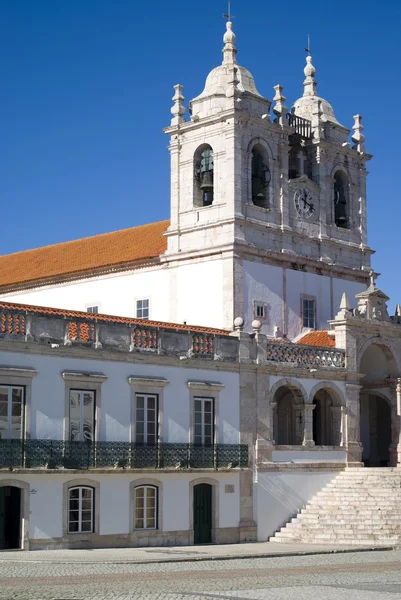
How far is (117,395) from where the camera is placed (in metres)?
26.0

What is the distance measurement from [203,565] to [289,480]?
9199 mm

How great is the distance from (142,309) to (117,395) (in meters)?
10.8

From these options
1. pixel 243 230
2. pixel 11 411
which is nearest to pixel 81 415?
pixel 11 411

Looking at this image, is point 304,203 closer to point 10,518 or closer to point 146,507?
point 146,507

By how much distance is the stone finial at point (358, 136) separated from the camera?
3981 cm

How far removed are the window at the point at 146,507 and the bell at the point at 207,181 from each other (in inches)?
489

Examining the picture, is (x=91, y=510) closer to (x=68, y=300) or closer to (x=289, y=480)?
(x=289, y=480)

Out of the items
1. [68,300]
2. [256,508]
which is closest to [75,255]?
[68,300]

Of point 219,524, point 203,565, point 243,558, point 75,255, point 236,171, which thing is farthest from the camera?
point 75,255

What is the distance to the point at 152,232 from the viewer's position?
129 feet

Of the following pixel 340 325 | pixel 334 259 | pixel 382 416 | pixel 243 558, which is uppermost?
pixel 334 259

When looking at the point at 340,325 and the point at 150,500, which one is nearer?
the point at 150,500

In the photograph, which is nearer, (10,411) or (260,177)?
(10,411)

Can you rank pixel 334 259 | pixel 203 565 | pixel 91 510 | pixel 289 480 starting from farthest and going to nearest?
pixel 334 259, pixel 289 480, pixel 91 510, pixel 203 565
